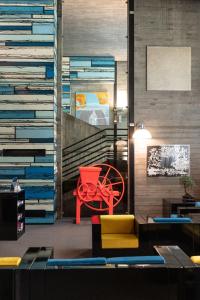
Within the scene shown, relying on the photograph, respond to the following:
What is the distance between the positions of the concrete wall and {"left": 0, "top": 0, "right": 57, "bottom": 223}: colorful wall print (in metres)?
2.02

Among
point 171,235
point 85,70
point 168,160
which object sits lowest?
point 171,235

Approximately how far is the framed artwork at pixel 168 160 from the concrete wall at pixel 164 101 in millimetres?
118

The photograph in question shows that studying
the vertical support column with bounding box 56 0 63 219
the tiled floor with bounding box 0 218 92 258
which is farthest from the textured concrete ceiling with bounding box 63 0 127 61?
the tiled floor with bounding box 0 218 92 258

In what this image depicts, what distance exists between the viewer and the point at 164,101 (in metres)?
9.35

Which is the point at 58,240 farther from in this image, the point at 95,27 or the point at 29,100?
the point at 95,27

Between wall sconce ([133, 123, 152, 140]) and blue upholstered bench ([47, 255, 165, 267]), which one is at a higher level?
wall sconce ([133, 123, 152, 140])

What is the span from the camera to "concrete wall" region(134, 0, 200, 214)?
9.27 m

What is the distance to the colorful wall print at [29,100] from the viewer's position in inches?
363

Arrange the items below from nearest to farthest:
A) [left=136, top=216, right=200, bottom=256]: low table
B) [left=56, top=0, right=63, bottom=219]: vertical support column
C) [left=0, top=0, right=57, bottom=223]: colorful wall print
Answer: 1. [left=136, top=216, right=200, bottom=256]: low table
2. [left=0, top=0, right=57, bottom=223]: colorful wall print
3. [left=56, top=0, right=63, bottom=219]: vertical support column

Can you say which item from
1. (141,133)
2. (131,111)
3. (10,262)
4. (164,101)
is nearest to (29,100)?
(131,111)

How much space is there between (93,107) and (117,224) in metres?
8.77

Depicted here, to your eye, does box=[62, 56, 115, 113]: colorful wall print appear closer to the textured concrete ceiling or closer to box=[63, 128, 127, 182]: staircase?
the textured concrete ceiling

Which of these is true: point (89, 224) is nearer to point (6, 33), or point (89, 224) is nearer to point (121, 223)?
point (121, 223)

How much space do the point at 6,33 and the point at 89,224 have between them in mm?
4835
